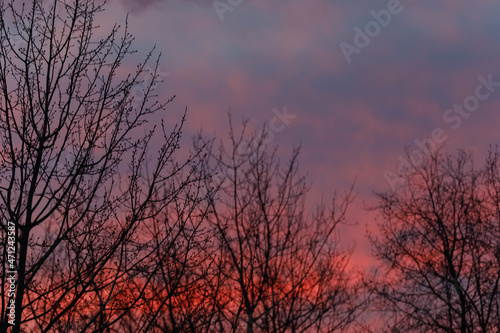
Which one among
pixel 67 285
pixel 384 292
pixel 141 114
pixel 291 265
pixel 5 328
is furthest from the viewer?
pixel 384 292

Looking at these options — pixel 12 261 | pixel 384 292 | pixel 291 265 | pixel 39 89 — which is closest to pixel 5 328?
pixel 12 261

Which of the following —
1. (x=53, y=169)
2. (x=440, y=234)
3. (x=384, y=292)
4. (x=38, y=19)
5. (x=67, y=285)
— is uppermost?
(x=440, y=234)

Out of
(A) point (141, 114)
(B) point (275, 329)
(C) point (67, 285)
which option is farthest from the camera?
(B) point (275, 329)

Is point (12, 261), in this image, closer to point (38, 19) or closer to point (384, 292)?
point (38, 19)

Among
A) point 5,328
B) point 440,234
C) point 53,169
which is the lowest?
point 5,328

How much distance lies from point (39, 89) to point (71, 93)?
34 centimetres

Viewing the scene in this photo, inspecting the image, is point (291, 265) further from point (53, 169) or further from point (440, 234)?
point (53, 169)

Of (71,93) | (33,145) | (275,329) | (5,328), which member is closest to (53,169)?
(33,145)

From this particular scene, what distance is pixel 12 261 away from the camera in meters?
7.07

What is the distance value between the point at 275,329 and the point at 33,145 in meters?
7.61

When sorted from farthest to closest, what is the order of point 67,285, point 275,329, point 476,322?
1. point 476,322
2. point 275,329
3. point 67,285

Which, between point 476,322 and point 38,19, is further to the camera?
point 476,322

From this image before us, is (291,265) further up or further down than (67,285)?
further up

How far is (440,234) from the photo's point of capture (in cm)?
1936
